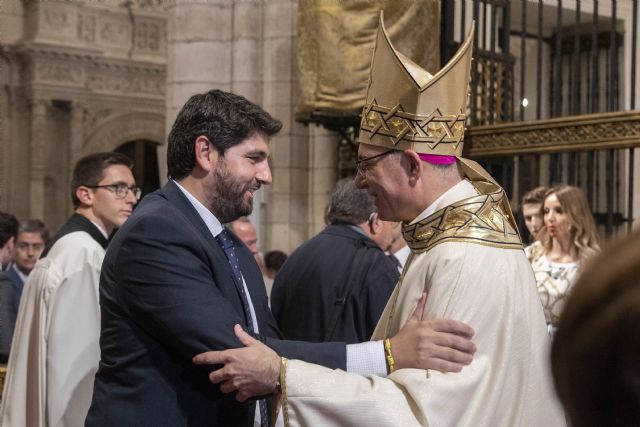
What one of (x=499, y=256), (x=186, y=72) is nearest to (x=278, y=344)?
(x=499, y=256)

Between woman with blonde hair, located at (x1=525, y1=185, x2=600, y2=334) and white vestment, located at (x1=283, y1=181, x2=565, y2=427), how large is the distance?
9.75 ft

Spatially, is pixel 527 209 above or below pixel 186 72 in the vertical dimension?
below

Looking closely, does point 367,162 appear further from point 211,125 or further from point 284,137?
point 284,137

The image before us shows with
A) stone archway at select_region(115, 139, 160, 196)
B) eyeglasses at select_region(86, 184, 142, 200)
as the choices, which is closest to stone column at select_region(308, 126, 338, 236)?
eyeglasses at select_region(86, 184, 142, 200)

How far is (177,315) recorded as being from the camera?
→ 2311 millimetres

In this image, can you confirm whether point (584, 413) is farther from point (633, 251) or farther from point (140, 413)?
point (140, 413)

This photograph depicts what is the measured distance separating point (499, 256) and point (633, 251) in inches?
61.2

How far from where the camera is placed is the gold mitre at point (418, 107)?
256 centimetres

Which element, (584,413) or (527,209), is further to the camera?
(527,209)

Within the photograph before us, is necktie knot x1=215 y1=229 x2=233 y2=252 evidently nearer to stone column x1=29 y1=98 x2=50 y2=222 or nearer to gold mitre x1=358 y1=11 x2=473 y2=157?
gold mitre x1=358 y1=11 x2=473 y2=157

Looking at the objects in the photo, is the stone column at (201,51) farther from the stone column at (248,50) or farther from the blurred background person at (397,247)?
the blurred background person at (397,247)

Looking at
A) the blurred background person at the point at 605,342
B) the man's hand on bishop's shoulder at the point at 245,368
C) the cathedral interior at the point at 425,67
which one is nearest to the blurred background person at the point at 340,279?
the cathedral interior at the point at 425,67

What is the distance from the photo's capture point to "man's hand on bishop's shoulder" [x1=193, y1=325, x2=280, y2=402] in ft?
7.38

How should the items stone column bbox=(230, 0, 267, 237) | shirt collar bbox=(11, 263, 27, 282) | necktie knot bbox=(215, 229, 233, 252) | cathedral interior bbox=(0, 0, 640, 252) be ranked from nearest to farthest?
1. necktie knot bbox=(215, 229, 233, 252)
2. cathedral interior bbox=(0, 0, 640, 252)
3. shirt collar bbox=(11, 263, 27, 282)
4. stone column bbox=(230, 0, 267, 237)
